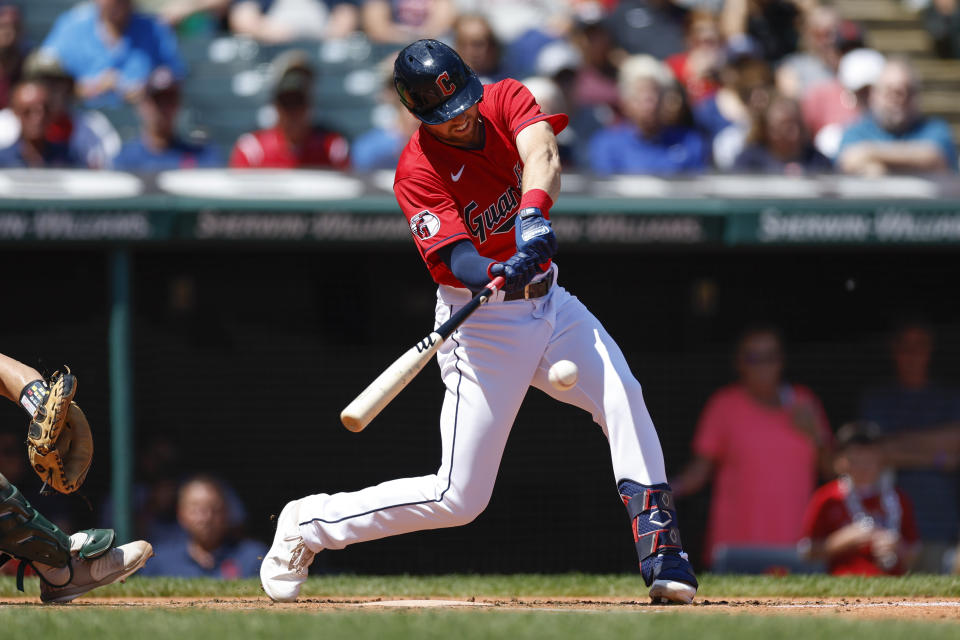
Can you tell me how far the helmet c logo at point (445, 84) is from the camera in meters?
4.20

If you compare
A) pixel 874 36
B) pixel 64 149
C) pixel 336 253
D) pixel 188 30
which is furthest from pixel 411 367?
pixel 874 36

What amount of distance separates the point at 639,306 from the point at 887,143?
1715 millimetres

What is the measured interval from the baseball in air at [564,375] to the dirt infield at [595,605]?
66 cm

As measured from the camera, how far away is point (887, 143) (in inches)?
311

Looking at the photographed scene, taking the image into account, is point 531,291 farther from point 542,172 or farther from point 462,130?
point 462,130

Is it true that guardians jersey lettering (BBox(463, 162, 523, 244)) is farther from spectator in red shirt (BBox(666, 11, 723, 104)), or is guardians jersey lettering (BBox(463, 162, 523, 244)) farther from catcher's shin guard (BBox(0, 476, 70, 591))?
spectator in red shirt (BBox(666, 11, 723, 104))

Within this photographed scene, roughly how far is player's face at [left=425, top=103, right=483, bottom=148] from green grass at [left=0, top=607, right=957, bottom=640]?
1380mm

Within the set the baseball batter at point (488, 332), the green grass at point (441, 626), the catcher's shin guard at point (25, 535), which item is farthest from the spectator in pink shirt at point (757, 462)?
the catcher's shin guard at point (25, 535)

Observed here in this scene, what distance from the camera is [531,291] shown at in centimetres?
425

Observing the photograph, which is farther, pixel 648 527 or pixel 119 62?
pixel 119 62

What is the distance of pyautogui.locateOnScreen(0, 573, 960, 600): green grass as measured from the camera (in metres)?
5.07

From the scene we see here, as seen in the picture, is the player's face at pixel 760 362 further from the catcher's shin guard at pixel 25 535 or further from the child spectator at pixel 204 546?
the catcher's shin guard at pixel 25 535

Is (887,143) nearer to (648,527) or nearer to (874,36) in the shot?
(874,36)

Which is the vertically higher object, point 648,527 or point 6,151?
point 6,151
